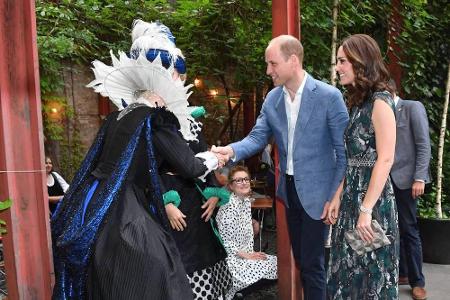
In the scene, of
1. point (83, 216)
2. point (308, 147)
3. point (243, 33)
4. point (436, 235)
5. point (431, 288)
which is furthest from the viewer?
point (243, 33)

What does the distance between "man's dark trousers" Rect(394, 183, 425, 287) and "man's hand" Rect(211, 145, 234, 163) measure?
153 centimetres

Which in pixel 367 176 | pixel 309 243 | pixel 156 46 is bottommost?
pixel 309 243

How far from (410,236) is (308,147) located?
149cm

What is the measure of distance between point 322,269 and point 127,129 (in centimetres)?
134

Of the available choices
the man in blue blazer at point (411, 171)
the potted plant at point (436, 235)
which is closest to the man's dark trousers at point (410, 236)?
the man in blue blazer at point (411, 171)

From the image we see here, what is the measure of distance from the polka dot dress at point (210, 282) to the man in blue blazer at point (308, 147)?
0.45 meters

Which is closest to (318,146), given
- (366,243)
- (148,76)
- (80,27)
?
(366,243)

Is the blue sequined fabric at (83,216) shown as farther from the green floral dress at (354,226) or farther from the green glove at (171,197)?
the green floral dress at (354,226)

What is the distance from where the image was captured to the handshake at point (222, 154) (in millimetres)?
2570

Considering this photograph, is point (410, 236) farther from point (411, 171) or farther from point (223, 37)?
point (223, 37)

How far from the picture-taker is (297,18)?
3.32 m

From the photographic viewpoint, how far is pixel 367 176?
7.59 ft

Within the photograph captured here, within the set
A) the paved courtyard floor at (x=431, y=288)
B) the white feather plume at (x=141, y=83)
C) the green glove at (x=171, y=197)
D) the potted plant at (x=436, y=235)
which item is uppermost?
the white feather plume at (x=141, y=83)

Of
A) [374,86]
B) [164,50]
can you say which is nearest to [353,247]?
[374,86]
